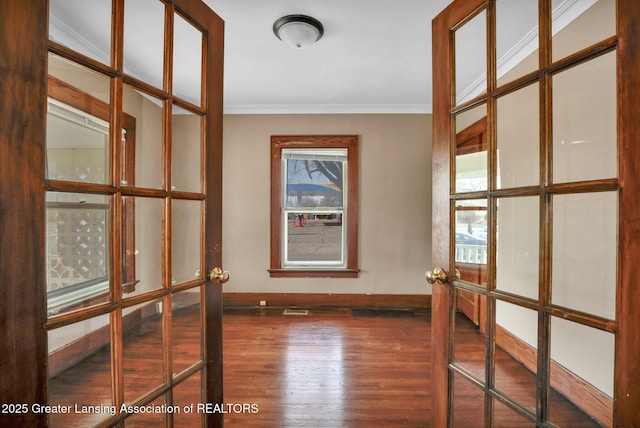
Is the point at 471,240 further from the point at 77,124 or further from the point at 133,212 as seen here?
the point at 77,124

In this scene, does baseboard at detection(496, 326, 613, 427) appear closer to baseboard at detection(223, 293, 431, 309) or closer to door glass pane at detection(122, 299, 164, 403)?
door glass pane at detection(122, 299, 164, 403)

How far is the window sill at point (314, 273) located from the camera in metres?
3.75

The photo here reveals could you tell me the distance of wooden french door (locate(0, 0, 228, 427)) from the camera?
0.74 meters

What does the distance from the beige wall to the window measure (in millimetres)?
101

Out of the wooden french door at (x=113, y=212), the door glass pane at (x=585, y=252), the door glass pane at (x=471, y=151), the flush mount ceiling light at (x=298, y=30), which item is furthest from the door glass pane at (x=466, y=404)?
the flush mount ceiling light at (x=298, y=30)

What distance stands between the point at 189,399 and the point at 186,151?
1.05 m

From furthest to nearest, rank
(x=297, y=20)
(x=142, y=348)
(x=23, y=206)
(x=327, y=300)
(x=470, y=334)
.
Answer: (x=327, y=300) → (x=297, y=20) → (x=470, y=334) → (x=142, y=348) → (x=23, y=206)

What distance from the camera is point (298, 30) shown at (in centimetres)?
207

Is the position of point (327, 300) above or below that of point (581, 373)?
below

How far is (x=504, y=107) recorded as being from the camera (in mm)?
1104

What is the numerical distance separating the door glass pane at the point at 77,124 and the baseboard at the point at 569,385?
1.51 m

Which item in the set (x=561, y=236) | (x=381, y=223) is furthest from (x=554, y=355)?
(x=381, y=223)

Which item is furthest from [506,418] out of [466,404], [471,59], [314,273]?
[314,273]

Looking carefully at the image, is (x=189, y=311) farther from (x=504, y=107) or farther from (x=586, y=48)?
(x=586, y=48)
